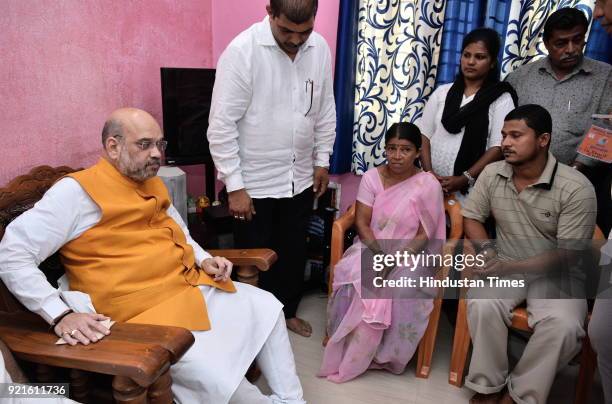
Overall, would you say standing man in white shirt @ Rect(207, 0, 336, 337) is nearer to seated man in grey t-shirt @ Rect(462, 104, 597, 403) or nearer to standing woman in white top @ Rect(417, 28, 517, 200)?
standing woman in white top @ Rect(417, 28, 517, 200)

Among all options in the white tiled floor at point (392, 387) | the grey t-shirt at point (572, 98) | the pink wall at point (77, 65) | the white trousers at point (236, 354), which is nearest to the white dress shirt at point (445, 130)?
the grey t-shirt at point (572, 98)

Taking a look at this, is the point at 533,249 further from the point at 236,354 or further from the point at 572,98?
the point at 236,354

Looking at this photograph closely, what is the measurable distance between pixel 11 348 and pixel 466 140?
2.00m

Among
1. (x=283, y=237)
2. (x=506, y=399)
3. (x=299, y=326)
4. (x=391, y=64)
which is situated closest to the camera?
(x=506, y=399)

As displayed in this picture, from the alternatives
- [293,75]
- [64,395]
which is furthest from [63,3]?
[64,395]

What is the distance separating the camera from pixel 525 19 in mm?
2430

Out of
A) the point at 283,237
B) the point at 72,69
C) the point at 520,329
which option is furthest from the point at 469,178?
the point at 72,69

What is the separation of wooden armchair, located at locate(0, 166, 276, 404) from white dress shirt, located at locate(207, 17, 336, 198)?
768mm

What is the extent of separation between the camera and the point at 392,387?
210 cm

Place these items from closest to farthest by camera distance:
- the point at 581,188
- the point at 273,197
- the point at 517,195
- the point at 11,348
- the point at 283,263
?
1. the point at 11,348
2. the point at 581,188
3. the point at 517,195
4. the point at 273,197
5. the point at 283,263

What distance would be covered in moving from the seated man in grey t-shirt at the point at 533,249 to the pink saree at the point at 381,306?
10.0 inches

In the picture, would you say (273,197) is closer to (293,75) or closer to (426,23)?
(293,75)

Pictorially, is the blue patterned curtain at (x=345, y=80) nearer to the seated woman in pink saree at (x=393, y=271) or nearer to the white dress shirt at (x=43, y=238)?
the seated woman in pink saree at (x=393, y=271)

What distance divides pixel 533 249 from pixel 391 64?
4.46 ft
